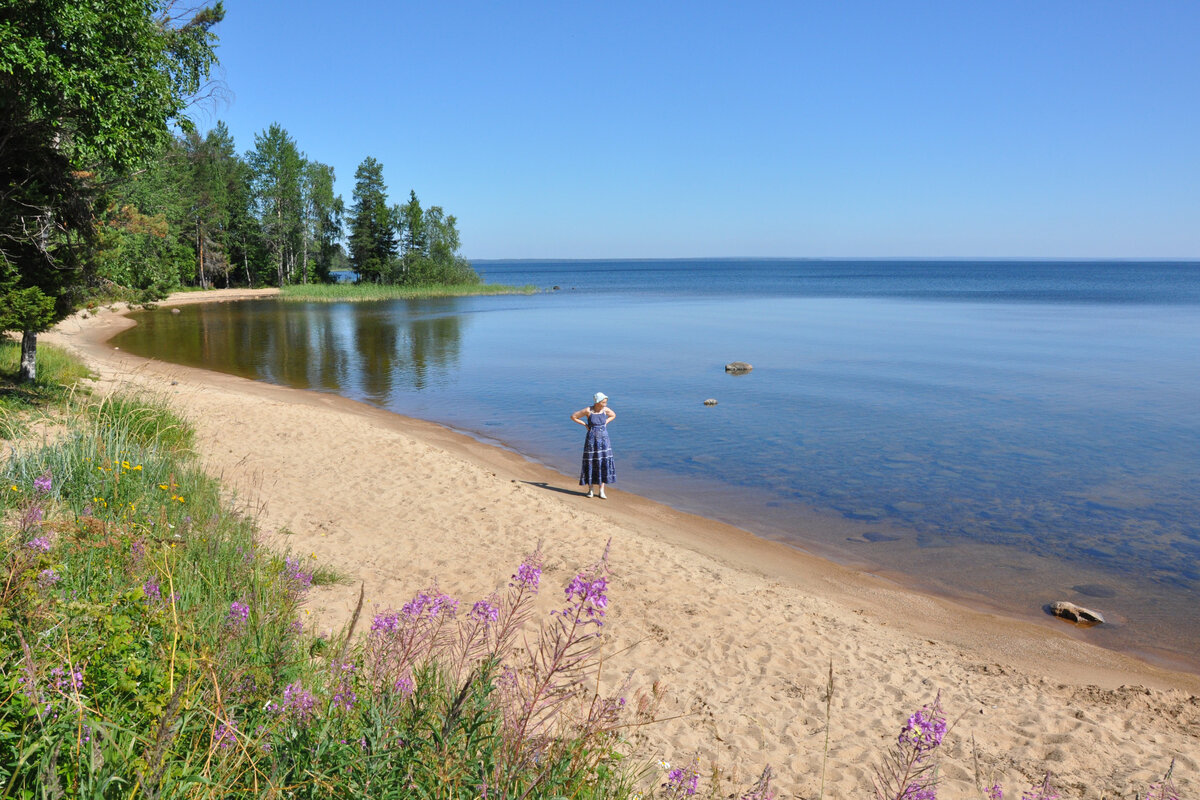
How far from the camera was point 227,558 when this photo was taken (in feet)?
20.0

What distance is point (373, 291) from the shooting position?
7656cm

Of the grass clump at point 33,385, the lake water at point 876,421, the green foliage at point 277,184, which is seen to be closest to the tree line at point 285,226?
the green foliage at point 277,184

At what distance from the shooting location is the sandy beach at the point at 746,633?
586cm

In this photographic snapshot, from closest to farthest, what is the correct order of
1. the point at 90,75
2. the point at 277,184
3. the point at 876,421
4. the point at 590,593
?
1. the point at 590,593
2. the point at 90,75
3. the point at 876,421
4. the point at 277,184

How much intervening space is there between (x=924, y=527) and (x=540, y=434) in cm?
1018

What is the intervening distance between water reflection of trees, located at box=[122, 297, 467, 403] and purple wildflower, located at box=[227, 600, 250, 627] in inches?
822

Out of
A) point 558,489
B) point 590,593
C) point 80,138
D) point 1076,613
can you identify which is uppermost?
point 80,138

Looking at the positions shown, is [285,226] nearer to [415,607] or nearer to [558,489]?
[558,489]

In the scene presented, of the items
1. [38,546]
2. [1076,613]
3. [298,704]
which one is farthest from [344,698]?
[1076,613]

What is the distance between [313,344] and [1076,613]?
35566 mm

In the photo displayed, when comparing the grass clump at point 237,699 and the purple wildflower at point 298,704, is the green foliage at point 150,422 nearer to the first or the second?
the grass clump at point 237,699

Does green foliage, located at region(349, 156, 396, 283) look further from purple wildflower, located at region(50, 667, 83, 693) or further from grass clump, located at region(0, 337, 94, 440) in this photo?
purple wildflower, located at region(50, 667, 83, 693)

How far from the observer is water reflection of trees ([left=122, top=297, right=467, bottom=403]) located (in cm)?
2903

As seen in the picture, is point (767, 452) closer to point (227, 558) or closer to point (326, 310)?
point (227, 558)
